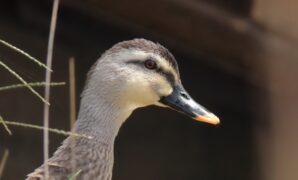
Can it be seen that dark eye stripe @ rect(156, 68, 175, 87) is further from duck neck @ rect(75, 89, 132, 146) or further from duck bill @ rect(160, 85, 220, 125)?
duck neck @ rect(75, 89, 132, 146)

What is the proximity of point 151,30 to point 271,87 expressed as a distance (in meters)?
0.72

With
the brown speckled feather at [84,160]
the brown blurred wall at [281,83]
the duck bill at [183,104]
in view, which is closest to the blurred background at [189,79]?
the brown blurred wall at [281,83]

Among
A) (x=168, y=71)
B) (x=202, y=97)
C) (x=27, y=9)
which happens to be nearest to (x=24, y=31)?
(x=27, y=9)

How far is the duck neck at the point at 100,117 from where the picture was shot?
4.00m

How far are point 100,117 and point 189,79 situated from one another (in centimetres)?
257

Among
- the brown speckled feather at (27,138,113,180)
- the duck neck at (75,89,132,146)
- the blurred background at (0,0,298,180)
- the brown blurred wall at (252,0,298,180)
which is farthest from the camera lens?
the blurred background at (0,0,298,180)

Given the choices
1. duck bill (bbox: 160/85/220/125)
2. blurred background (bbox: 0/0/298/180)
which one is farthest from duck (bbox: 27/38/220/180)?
blurred background (bbox: 0/0/298/180)

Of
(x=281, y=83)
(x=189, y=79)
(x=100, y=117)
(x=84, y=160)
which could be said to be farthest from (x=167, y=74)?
(x=189, y=79)

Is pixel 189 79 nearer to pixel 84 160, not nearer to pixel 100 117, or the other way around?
pixel 100 117

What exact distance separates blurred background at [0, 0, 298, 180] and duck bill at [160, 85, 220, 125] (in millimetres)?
1149

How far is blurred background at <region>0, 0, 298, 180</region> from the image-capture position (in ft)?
18.8

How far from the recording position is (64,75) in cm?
622

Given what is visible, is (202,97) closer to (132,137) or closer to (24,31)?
(132,137)

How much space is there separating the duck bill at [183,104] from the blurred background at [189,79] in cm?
115
